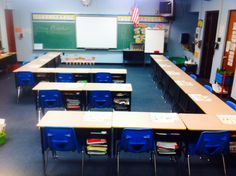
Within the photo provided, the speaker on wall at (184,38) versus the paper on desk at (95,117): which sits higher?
the speaker on wall at (184,38)

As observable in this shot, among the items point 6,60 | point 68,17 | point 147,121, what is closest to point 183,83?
point 147,121

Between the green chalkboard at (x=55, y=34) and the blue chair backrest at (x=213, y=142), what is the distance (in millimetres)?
8710

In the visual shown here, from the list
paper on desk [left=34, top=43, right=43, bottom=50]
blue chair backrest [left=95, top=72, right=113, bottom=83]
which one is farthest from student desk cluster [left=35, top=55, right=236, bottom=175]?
paper on desk [left=34, top=43, right=43, bottom=50]

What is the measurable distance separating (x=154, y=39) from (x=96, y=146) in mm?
7879

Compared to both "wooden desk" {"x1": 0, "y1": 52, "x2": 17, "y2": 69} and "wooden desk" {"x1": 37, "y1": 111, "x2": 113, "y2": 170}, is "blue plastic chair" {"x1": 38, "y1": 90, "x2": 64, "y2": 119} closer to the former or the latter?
"wooden desk" {"x1": 37, "y1": 111, "x2": 113, "y2": 170}

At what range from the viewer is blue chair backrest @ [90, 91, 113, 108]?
4617 millimetres

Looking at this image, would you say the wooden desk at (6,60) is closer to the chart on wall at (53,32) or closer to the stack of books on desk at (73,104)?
the chart on wall at (53,32)

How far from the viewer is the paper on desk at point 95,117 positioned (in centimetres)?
324

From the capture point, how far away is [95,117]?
3.31 metres

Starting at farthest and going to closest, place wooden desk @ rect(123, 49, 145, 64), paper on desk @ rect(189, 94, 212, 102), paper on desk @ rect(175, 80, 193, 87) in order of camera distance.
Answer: wooden desk @ rect(123, 49, 145, 64) → paper on desk @ rect(175, 80, 193, 87) → paper on desk @ rect(189, 94, 212, 102)

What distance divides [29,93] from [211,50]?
6.23 metres

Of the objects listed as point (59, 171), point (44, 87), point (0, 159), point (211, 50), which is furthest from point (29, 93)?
point (211, 50)

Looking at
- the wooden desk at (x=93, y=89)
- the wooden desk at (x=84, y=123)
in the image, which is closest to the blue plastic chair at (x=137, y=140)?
the wooden desk at (x=84, y=123)

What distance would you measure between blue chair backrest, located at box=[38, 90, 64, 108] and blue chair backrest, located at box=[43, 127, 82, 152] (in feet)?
5.23
